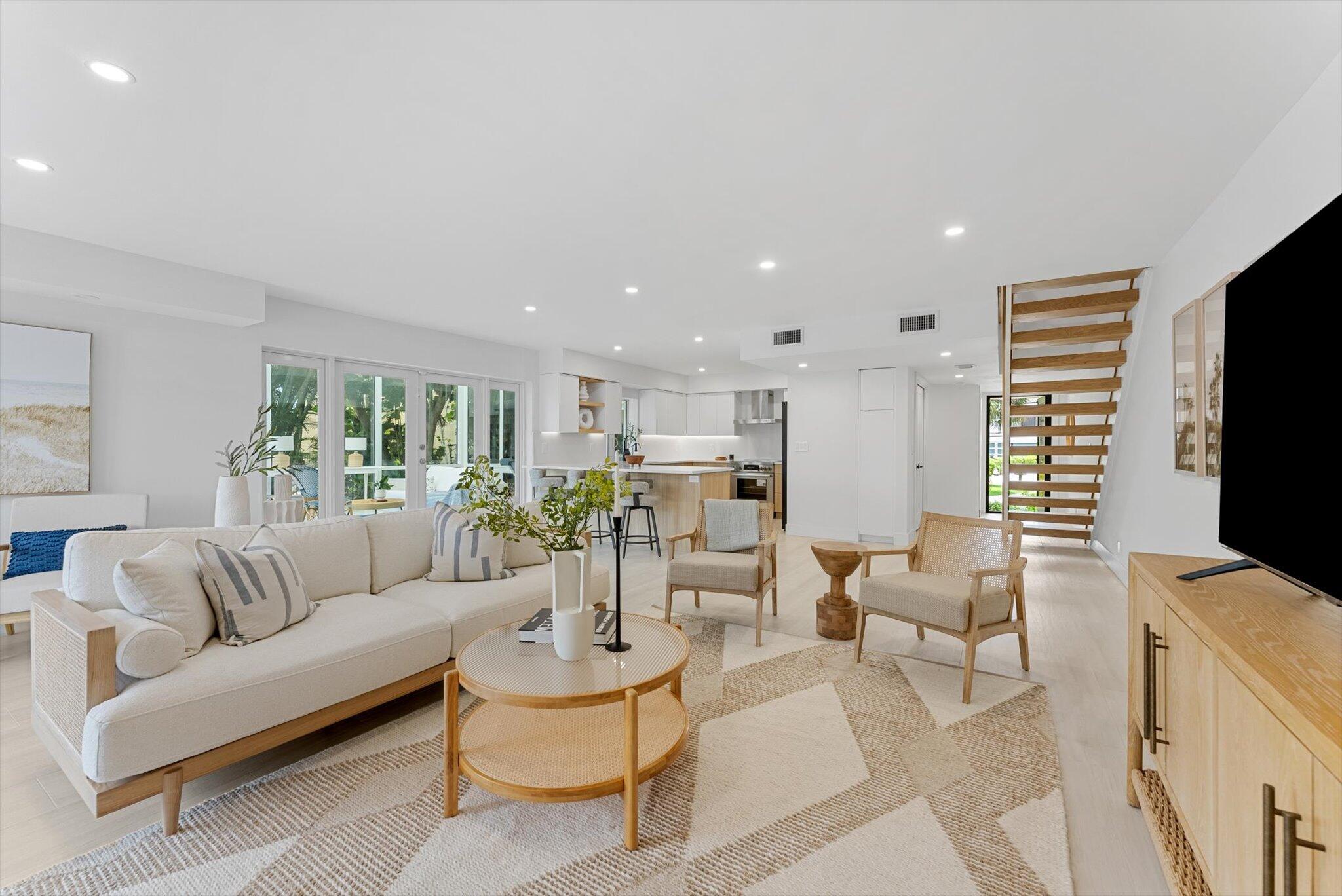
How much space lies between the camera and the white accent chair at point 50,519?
125 inches

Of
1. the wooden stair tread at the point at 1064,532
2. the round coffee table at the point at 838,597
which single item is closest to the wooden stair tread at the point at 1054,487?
the wooden stair tread at the point at 1064,532

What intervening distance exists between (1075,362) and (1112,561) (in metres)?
1.90

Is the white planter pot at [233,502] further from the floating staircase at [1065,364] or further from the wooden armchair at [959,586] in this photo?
the floating staircase at [1065,364]

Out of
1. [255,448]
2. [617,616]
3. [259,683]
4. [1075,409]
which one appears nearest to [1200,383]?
[1075,409]

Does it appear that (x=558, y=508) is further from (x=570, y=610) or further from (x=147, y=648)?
(x=147, y=648)

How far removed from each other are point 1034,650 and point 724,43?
3.43 meters

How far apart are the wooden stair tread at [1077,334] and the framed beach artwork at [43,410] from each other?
717 centimetres

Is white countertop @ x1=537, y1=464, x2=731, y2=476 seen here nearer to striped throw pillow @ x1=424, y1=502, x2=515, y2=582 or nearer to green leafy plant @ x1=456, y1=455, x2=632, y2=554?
striped throw pillow @ x1=424, y1=502, x2=515, y2=582

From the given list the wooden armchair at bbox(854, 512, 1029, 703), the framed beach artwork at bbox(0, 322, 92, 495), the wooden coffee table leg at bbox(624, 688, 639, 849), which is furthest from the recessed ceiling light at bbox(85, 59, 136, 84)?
the wooden armchair at bbox(854, 512, 1029, 703)

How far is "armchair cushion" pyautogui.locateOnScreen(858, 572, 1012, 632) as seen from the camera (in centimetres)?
276

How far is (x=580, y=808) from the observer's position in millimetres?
1912

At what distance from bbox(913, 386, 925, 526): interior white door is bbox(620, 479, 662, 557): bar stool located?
3272 mm

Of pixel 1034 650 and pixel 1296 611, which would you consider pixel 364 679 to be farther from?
pixel 1034 650

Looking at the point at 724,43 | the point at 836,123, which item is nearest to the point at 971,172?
the point at 836,123
